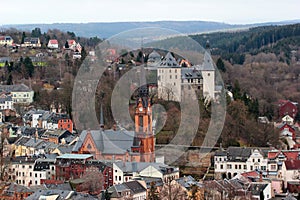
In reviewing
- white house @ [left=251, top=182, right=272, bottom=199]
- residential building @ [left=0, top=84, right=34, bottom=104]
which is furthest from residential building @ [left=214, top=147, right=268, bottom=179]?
residential building @ [left=0, top=84, right=34, bottom=104]

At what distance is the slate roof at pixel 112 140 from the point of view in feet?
89.1

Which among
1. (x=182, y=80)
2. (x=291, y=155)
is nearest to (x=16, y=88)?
(x=182, y=80)

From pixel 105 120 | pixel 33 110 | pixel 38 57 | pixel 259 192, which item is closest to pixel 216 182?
pixel 259 192

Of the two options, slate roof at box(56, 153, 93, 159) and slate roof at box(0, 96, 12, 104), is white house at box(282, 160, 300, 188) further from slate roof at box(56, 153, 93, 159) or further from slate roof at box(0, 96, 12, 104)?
slate roof at box(0, 96, 12, 104)

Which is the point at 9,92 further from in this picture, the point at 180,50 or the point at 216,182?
the point at 216,182

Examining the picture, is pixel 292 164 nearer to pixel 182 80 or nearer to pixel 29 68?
pixel 182 80

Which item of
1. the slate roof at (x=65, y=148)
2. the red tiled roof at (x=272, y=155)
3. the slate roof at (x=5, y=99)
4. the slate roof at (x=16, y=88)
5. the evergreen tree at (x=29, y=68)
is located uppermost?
the evergreen tree at (x=29, y=68)

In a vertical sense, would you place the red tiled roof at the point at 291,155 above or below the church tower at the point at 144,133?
below

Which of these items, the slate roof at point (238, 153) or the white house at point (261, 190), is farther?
the slate roof at point (238, 153)

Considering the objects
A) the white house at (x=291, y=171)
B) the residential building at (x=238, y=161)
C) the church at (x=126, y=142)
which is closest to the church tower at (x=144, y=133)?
the church at (x=126, y=142)

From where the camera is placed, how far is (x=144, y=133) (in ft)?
89.9

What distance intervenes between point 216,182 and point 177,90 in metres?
9.84

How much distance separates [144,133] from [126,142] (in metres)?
0.73

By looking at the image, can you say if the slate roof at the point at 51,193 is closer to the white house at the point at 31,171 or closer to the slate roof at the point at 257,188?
the white house at the point at 31,171
